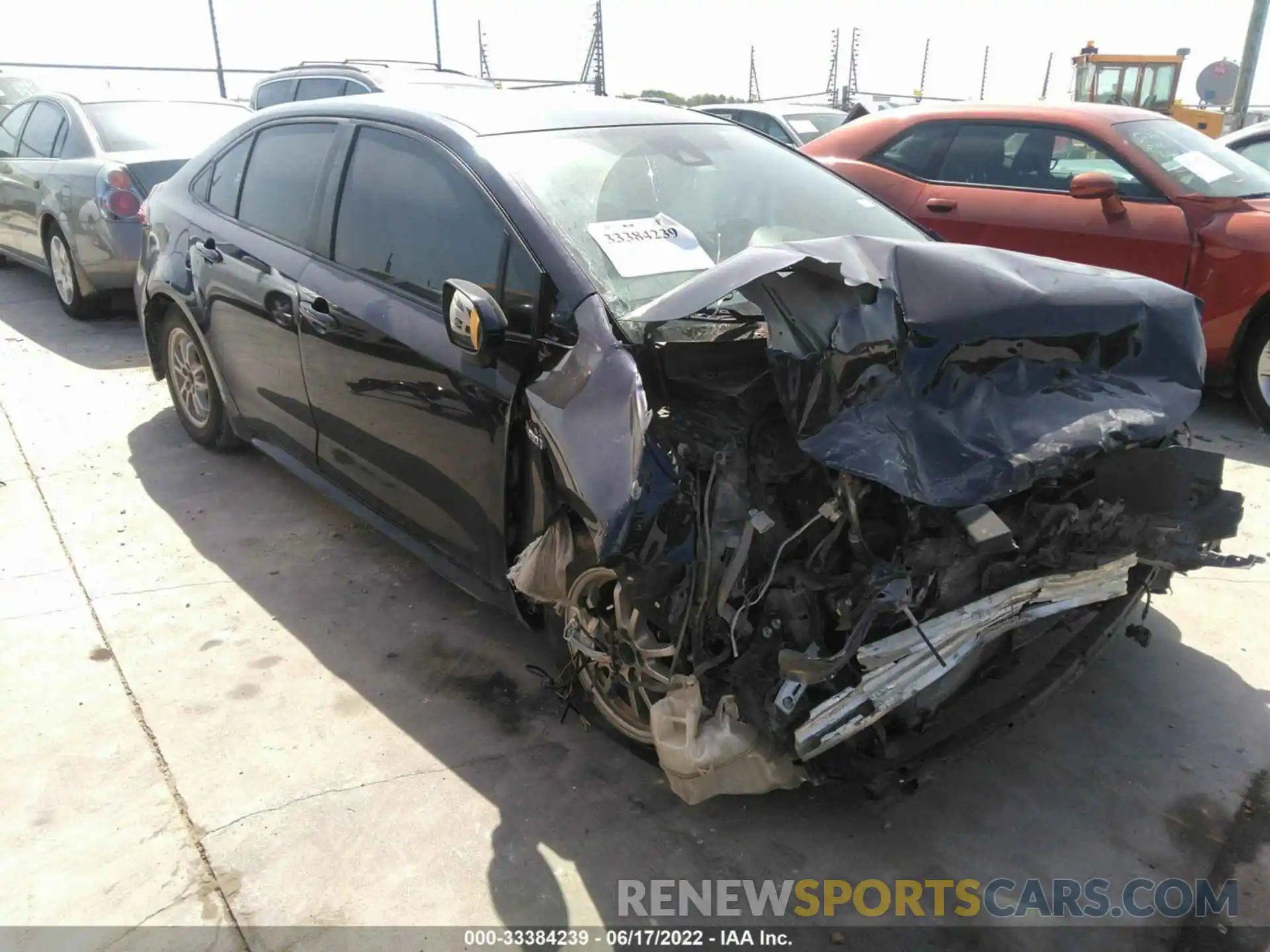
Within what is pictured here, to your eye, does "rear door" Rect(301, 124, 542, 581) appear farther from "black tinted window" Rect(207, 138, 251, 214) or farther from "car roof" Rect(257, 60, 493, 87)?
"car roof" Rect(257, 60, 493, 87)

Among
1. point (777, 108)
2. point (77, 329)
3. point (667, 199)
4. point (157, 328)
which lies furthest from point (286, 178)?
point (777, 108)

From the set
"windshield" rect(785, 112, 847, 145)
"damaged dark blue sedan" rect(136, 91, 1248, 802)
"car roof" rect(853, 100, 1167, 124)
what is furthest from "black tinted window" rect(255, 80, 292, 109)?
"damaged dark blue sedan" rect(136, 91, 1248, 802)

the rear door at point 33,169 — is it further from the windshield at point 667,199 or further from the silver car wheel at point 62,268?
the windshield at point 667,199

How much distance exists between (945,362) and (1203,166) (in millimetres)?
4379

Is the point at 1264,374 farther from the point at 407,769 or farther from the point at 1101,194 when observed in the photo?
the point at 407,769

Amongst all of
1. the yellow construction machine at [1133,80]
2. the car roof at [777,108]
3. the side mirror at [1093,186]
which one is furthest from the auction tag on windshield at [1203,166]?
the yellow construction machine at [1133,80]

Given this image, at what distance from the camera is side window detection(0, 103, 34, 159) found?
8281mm

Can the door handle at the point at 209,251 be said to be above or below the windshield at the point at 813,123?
above

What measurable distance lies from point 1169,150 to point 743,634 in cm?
487

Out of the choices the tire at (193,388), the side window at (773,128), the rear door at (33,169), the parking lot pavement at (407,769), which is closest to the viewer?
the parking lot pavement at (407,769)

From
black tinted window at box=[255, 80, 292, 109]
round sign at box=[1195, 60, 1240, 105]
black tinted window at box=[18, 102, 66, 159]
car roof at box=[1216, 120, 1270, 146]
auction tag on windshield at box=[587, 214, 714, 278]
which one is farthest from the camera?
round sign at box=[1195, 60, 1240, 105]

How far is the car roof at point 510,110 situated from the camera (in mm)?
3264

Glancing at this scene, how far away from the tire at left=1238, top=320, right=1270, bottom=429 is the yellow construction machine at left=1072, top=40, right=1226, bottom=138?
13.3 meters

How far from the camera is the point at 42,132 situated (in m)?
7.91
